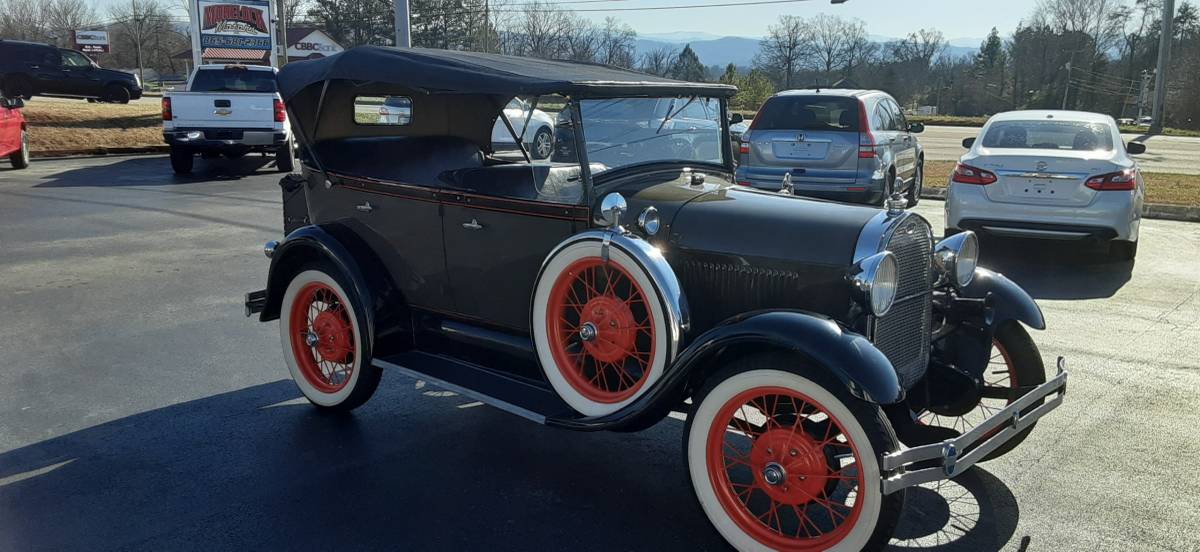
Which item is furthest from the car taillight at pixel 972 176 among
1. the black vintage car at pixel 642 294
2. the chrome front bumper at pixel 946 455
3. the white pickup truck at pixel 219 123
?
the white pickup truck at pixel 219 123

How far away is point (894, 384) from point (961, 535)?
88cm

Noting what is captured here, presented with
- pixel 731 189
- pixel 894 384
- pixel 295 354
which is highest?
pixel 731 189

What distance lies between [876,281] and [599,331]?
1144 millimetres

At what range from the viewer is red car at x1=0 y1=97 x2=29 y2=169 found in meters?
13.9

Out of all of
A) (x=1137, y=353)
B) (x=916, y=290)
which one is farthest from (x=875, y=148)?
(x=916, y=290)

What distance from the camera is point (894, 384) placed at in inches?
112

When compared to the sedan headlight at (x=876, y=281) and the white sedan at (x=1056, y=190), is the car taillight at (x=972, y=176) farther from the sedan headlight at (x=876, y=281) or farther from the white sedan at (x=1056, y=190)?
the sedan headlight at (x=876, y=281)

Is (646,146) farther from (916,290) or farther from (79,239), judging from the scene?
(79,239)

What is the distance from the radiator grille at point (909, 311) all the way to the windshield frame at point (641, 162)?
1.18m

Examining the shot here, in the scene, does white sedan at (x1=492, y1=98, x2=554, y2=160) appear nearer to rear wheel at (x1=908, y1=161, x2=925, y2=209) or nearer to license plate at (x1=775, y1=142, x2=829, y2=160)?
license plate at (x1=775, y1=142, x2=829, y2=160)

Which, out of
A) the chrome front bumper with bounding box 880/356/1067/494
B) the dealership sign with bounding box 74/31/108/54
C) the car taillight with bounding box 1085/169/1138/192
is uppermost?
the dealership sign with bounding box 74/31/108/54

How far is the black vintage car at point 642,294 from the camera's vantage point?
3059 millimetres

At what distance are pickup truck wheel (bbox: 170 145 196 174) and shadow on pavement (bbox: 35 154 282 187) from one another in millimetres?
151

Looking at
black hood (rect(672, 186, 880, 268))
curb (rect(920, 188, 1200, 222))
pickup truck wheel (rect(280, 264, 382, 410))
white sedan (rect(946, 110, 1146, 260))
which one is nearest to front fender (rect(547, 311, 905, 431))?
black hood (rect(672, 186, 880, 268))
